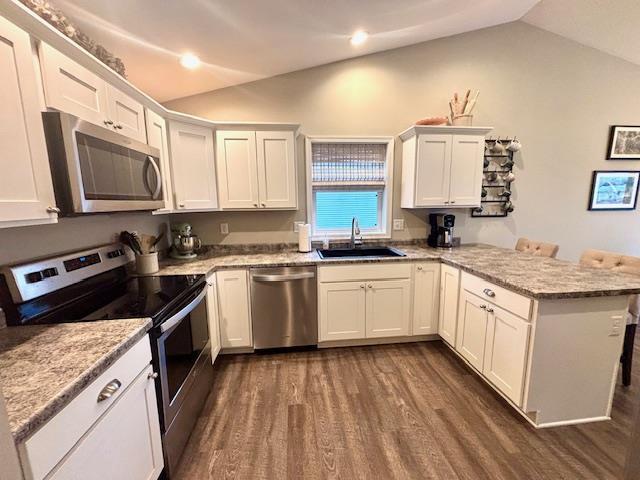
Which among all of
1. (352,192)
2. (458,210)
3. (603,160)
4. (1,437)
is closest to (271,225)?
(352,192)

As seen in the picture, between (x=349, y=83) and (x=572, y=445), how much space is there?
10.9 feet

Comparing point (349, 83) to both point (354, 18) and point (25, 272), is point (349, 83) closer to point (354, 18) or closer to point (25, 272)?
point (354, 18)

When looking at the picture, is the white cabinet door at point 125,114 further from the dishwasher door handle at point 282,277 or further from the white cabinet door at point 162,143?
the dishwasher door handle at point 282,277

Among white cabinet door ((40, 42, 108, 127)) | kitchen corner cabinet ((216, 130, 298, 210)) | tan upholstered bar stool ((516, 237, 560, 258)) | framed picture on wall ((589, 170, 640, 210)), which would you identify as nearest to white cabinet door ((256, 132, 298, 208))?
kitchen corner cabinet ((216, 130, 298, 210))

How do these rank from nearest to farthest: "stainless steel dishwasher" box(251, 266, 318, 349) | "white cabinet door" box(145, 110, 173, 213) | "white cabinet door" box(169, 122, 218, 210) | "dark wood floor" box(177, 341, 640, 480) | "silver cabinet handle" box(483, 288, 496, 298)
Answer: "dark wood floor" box(177, 341, 640, 480) → "silver cabinet handle" box(483, 288, 496, 298) → "white cabinet door" box(145, 110, 173, 213) → "white cabinet door" box(169, 122, 218, 210) → "stainless steel dishwasher" box(251, 266, 318, 349)

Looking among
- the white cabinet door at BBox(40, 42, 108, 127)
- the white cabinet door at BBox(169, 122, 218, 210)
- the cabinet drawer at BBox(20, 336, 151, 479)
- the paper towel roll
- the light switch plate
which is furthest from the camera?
the light switch plate

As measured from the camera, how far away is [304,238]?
9.05 ft

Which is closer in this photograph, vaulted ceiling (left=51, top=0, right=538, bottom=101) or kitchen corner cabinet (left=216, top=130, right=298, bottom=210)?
vaulted ceiling (left=51, top=0, right=538, bottom=101)

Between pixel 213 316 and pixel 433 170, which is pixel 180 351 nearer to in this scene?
pixel 213 316

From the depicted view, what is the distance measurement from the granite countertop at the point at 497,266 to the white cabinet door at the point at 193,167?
0.56 meters

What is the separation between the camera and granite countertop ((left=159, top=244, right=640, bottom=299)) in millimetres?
1536

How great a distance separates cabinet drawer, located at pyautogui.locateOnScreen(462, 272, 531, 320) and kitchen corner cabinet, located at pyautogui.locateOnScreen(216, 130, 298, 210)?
66.6 inches

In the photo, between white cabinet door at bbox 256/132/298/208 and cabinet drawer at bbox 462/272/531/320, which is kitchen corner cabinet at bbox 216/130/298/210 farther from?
cabinet drawer at bbox 462/272/531/320

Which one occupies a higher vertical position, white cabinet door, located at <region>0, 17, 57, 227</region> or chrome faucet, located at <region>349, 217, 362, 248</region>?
white cabinet door, located at <region>0, 17, 57, 227</region>
